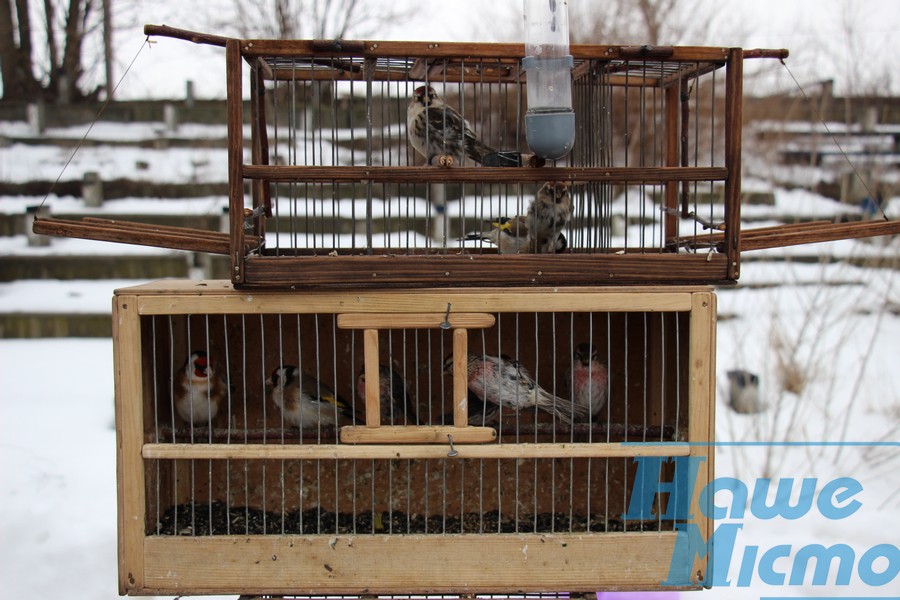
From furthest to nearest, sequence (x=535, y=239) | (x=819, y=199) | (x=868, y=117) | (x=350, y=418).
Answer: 1. (x=819, y=199)
2. (x=868, y=117)
3. (x=350, y=418)
4. (x=535, y=239)

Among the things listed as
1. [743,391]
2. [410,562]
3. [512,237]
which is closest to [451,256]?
[512,237]

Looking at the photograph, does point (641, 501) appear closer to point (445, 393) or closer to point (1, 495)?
point (445, 393)

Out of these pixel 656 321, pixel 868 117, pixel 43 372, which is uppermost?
pixel 868 117

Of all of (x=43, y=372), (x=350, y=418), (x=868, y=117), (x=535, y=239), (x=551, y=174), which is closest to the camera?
(x=551, y=174)

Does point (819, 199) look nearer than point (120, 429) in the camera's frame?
No

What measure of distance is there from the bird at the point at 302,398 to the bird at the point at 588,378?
0.54m

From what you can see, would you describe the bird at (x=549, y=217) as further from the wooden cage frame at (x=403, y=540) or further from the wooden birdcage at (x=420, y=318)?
the wooden cage frame at (x=403, y=540)

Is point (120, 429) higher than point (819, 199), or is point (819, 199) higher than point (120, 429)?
point (819, 199)

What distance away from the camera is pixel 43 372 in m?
4.88

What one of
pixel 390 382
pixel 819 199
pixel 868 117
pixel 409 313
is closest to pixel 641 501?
pixel 390 382

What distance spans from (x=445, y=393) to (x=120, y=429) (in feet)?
2.72

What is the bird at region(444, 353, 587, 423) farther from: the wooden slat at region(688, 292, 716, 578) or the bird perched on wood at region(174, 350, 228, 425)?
the bird perched on wood at region(174, 350, 228, 425)

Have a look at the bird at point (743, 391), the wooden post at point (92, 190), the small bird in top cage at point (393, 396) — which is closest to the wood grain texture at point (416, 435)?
the small bird in top cage at point (393, 396)

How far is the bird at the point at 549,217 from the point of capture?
208 cm
